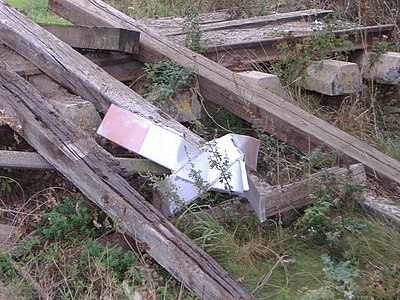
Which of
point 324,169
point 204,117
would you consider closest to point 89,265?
point 324,169

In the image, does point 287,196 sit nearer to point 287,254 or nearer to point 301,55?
point 287,254

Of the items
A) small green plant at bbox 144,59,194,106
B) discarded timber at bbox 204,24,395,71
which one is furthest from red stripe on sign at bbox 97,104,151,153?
discarded timber at bbox 204,24,395,71

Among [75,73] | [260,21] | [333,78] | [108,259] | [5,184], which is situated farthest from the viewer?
[260,21]

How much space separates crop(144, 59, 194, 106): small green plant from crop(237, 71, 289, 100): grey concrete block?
21.0 inches

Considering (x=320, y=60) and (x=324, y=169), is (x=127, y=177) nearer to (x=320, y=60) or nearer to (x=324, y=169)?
(x=324, y=169)

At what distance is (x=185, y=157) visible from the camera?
3875mm

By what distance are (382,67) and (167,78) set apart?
2.12 meters

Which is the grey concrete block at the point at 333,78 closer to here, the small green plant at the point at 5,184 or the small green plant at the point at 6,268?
the small green plant at the point at 5,184

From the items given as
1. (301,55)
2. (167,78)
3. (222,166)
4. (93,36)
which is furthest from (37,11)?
(222,166)

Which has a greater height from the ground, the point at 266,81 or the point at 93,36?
the point at 93,36

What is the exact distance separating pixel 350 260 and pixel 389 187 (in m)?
0.82

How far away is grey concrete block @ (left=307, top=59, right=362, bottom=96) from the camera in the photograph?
5.38 metres

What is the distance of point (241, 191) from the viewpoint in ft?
12.0

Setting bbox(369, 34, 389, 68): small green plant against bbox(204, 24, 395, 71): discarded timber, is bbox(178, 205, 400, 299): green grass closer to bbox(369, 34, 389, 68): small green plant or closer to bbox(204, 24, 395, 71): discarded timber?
bbox(204, 24, 395, 71): discarded timber
